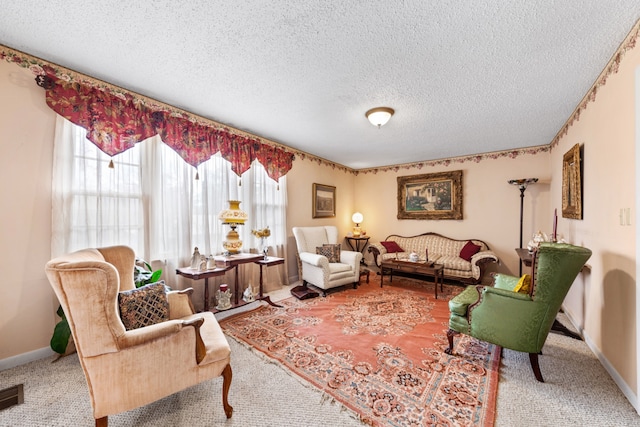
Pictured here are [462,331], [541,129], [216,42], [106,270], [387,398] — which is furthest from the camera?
[541,129]

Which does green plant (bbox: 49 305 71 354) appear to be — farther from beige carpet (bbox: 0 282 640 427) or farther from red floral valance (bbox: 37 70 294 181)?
red floral valance (bbox: 37 70 294 181)

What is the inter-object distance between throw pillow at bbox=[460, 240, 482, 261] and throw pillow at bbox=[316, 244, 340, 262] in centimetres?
228

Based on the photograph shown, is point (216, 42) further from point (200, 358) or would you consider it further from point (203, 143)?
point (200, 358)

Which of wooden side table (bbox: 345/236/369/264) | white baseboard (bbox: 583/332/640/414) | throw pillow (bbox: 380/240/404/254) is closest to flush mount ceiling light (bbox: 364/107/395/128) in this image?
white baseboard (bbox: 583/332/640/414)

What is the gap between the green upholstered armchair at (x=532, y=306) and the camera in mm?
1732

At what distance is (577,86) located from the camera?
7.72 ft

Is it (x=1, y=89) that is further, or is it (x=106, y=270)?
(x=1, y=89)

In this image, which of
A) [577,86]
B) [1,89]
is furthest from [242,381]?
[577,86]

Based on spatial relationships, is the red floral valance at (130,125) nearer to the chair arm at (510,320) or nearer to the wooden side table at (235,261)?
the wooden side table at (235,261)

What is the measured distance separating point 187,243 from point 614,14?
13.4 feet

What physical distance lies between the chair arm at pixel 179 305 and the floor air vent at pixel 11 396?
971 millimetres

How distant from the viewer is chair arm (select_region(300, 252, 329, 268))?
3.73m

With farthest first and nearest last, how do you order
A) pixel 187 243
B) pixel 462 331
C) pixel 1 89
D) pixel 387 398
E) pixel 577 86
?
pixel 187 243
pixel 577 86
pixel 462 331
pixel 1 89
pixel 387 398

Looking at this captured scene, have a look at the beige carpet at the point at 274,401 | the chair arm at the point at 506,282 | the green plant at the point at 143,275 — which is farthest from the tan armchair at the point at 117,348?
the chair arm at the point at 506,282
